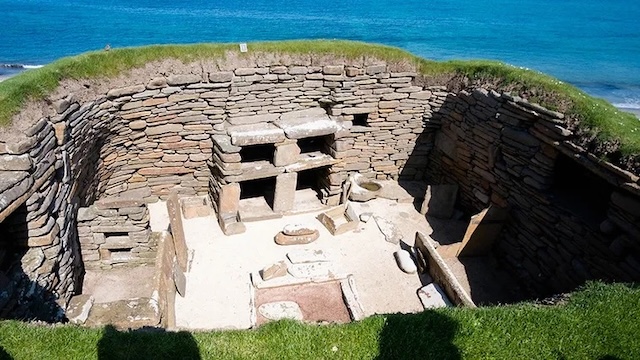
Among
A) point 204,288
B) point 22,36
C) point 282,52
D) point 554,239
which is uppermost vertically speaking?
point 282,52

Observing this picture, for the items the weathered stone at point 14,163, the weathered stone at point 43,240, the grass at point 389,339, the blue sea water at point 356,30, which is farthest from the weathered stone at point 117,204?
the blue sea water at point 356,30

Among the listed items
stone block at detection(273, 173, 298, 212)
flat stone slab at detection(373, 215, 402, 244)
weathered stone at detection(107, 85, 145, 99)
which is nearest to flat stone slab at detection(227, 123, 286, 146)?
stone block at detection(273, 173, 298, 212)

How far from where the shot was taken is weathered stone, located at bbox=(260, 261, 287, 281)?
27.7ft

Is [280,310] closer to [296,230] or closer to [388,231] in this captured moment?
[296,230]

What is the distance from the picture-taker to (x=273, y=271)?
848cm

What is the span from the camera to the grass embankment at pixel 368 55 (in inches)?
288

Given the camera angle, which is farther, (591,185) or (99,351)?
(591,185)

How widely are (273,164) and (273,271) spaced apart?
8.59 feet

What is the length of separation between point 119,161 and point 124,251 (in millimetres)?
2257

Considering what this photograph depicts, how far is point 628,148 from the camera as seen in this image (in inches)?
279

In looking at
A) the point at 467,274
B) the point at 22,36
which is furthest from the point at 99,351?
the point at 22,36

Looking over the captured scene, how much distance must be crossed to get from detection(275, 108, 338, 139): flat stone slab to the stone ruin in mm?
39

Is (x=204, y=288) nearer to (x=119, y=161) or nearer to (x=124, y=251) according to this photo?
(x=124, y=251)

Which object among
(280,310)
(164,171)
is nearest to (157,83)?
(164,171)
